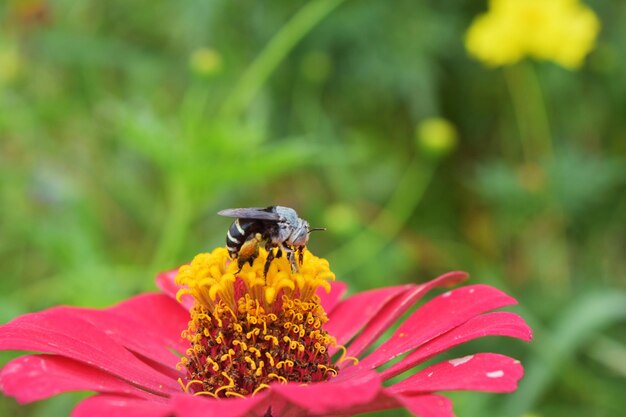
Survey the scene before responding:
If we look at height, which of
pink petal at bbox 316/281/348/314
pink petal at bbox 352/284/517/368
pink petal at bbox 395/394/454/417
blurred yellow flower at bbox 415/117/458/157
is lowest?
pink petal at bbox 395/394/454/417

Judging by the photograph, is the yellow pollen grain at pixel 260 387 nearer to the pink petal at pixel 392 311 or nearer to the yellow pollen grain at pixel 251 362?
the yellow pollen grain at pixel 251 362

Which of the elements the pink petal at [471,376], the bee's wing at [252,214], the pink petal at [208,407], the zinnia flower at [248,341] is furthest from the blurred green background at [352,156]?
the pink petal at [208,407]

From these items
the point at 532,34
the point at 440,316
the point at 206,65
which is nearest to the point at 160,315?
the point at 440,316

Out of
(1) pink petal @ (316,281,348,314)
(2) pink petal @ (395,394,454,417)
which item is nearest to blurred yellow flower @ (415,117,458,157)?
(1) pink petal @ (316,281,348,314)

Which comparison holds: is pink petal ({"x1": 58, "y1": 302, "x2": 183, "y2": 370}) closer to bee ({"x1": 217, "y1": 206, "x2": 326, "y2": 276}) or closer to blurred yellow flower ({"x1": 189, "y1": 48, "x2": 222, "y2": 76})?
bee ({"x1": 217, "y1": 206, "x2": 326, "y2": 276})

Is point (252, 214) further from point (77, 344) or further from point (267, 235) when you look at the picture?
point (77, 344)
